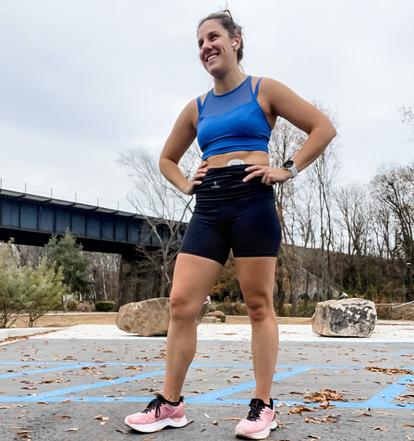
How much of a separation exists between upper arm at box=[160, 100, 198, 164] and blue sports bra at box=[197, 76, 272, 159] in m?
0.21

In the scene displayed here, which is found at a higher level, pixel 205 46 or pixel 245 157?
pixel 205 46

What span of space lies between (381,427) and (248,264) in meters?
1.04

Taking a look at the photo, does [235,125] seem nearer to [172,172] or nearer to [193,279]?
[172,172]

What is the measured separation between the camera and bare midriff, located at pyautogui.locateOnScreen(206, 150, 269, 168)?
9.75ft

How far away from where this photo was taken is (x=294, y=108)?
9.96ft

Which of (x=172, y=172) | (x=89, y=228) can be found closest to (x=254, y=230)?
(x=172, y=172)

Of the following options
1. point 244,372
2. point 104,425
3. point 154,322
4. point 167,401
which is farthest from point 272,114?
point 154,322

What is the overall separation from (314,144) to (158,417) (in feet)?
5.19

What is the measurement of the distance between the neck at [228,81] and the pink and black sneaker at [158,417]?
1662 millimetres

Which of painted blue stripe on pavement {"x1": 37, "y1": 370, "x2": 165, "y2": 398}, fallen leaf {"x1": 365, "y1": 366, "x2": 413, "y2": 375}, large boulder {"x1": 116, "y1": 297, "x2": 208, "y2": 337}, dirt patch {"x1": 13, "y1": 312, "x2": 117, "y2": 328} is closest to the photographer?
painted blue stripe on pavement {"x1": 37, "y1": 370, "x2": 165, "y2": 398}

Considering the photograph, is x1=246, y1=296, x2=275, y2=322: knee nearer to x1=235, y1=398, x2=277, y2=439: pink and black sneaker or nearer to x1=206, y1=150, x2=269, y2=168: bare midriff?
x1=235, y1=398, x2=277, y2=439: pink and black sneaker

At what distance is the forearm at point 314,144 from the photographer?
2.98 m

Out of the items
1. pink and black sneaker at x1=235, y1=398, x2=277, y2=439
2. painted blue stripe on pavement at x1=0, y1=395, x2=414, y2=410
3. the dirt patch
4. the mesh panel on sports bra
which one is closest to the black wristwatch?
the mesh panel on sports bra

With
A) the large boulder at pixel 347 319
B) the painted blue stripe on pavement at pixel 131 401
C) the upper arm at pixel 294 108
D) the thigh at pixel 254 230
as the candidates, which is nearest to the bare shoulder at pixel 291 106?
the upper arm at pixel 294 108
